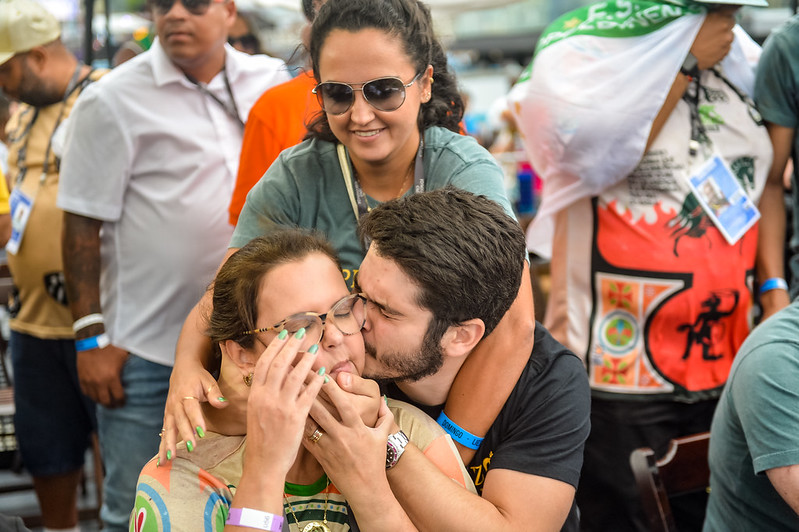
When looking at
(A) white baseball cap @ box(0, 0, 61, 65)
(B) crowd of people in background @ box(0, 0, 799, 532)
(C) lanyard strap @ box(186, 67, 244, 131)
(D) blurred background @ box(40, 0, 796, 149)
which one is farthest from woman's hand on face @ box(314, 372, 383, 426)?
(D) blurred background @ box(40, 0, 796, 149)

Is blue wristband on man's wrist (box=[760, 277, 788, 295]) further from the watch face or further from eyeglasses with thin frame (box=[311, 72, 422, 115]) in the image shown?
the watch face

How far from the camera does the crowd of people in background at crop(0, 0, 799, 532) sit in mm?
1607

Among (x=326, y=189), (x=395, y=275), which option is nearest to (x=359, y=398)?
(x=395, y=275)

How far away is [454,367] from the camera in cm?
183

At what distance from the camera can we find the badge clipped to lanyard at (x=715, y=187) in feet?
8.54

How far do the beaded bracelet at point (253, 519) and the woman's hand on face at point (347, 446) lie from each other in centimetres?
15

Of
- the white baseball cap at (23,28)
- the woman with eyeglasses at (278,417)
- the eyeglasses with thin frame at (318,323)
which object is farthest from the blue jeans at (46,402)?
the eyeglasses with thin frame at (318,323)

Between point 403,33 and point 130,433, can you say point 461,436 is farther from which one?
point 130,433

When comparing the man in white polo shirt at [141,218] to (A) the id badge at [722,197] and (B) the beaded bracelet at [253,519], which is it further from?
(A) the id badge at [722,197]

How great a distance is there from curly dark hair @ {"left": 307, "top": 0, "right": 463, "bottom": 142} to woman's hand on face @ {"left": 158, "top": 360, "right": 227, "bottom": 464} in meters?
0.62

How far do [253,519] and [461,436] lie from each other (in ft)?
1.71

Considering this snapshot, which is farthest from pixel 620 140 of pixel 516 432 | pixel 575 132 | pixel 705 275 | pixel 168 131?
pixel 168 131

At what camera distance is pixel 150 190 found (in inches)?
102

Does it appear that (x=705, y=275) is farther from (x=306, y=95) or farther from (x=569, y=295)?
(x=306, y=95)
